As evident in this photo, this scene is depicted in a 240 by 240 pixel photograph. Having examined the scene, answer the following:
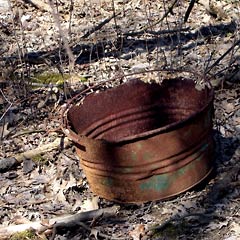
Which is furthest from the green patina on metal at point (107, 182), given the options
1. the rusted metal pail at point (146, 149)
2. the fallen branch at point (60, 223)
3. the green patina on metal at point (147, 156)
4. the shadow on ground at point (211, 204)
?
the shadow on ground at point (211, 204)

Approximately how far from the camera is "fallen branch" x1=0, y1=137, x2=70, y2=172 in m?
4.52

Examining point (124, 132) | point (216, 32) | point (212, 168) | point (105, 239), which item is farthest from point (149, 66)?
point (105, 239)

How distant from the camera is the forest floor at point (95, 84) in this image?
3652 mm

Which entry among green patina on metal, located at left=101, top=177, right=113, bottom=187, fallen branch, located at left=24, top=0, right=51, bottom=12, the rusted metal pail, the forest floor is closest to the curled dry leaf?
the forest floor

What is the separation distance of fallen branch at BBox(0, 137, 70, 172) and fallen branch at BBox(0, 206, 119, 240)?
2.67 feet

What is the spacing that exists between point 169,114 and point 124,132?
0.36 m

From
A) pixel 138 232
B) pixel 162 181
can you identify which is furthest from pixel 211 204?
pixel 138 232

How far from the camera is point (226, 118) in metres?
4.73

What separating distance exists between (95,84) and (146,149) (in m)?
1.90

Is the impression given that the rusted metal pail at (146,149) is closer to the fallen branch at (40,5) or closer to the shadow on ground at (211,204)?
the shadow on ground at (211,204)

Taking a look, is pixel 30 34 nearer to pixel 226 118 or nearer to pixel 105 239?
pixel 226 118

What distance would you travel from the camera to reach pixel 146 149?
353 centimetres

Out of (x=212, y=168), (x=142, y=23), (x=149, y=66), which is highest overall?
(x=142, y=23)

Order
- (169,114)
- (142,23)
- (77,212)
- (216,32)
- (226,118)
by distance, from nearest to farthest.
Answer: (77,212) → (169,114) → (226,118) → (216,32) → (142,23)
